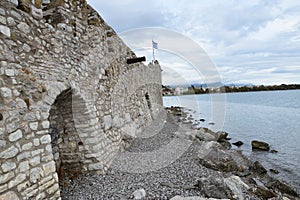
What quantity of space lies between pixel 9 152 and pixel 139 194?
2440 mm

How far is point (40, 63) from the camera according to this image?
3494 millimetres

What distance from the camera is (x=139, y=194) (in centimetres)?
394

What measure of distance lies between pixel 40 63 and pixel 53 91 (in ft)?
1.79

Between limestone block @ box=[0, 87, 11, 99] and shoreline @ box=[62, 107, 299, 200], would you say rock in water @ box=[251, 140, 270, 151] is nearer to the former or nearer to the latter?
shoreline @ box=[62, 107, 299, 200]

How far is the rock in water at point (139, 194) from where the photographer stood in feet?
12.7

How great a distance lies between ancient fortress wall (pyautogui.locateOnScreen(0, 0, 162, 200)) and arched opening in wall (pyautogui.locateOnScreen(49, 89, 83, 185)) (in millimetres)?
23

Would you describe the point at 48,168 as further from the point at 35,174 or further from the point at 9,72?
the point at 9,72

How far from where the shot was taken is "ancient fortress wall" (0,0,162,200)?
9.36 feet

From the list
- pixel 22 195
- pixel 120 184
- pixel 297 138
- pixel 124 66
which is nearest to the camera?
pixel 22 195

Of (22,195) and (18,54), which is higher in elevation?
(18,54)

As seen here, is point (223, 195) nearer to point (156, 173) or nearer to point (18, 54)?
point (156, 173)

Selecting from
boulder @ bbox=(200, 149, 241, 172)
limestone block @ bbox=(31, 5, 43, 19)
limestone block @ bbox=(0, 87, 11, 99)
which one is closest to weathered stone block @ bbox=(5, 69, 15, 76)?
limestone block @ bbox=(0, 87, 11, 99)

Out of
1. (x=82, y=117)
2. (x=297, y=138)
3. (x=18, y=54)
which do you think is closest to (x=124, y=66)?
(x=82, y=117)

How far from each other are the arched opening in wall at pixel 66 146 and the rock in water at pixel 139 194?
5.69ft
